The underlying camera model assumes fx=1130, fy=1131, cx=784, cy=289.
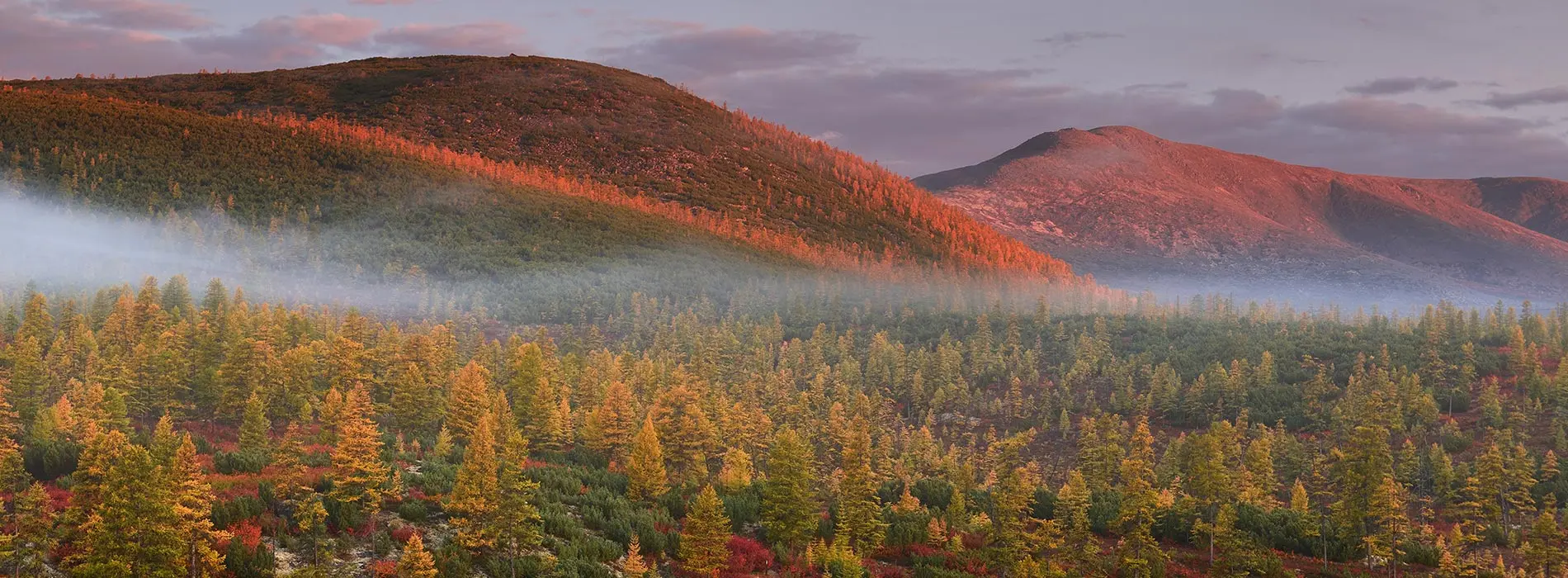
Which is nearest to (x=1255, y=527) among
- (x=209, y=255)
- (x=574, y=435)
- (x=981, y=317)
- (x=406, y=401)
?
(x=574, y=435)

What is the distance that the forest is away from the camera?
52.6m

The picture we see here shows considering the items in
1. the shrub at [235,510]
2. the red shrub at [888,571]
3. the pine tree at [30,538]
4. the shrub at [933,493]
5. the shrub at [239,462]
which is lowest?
the shrub at [933,493]

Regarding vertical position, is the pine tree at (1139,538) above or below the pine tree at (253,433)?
below

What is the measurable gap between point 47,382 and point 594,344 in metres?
80.7

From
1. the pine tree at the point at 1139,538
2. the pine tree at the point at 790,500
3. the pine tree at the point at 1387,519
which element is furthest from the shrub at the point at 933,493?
the pine tree at the point at 1387,519

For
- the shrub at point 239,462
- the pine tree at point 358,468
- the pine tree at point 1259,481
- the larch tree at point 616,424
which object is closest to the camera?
the pine tree at point 358,468

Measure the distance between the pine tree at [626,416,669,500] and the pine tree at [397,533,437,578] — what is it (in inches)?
1011

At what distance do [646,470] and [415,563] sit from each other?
87.3 ft

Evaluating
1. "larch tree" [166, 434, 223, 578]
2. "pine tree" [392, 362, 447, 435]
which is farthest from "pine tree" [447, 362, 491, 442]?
"larch tree" [166, 434, 223, 578]

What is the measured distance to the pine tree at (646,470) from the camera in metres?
73.0

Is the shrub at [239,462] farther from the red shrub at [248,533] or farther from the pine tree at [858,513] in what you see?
the pine tree at [858,513]

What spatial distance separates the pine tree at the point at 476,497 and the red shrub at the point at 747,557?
504 inches

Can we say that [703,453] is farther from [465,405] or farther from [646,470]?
[465,405]

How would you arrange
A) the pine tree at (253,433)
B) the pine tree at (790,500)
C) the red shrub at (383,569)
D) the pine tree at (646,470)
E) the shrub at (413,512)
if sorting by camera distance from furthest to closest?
the pine tree at (646,470) < the pine tree at (253,433) < the pine tree at (790,500) < the shrub at (413,512) < the red shrub at (383,569)
